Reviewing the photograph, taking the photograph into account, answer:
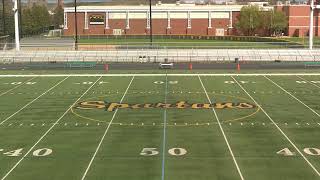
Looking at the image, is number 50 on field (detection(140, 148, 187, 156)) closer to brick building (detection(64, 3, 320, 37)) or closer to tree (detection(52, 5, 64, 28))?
brick building (detection(64, 3, 320, 37))

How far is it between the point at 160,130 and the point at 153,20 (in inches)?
3846

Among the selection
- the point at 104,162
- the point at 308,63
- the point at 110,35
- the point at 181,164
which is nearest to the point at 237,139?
the point at 181,164

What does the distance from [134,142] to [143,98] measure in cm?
1125

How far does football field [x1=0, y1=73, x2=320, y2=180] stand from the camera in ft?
58.0

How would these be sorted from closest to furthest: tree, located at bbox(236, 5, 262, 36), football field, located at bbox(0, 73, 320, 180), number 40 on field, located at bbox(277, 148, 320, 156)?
football field, located at bbox(0, 73, 320, 180)
number 40 on field, located at bbox(277, 148, 320, 156)
tree, located at bbox(236, 5, 262, 36)

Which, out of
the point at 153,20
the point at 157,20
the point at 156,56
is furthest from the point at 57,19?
the point at 156,56

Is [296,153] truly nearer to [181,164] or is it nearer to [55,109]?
[181,164]

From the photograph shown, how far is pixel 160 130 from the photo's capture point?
23.6 meters

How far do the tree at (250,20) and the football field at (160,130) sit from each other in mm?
71633

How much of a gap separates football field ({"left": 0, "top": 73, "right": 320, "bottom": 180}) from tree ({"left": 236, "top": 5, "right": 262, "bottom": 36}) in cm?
7163

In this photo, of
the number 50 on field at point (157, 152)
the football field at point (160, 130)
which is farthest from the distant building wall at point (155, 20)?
the number 50 on field at point (157, 152)

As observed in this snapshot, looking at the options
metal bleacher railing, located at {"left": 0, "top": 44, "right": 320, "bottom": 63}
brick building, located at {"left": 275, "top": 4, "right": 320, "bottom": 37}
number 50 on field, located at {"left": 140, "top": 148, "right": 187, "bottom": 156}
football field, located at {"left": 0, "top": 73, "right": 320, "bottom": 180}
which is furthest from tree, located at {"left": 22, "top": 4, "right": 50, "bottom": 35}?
number 50 on field, located at {"left": 140, "top": 148, "right": 187, "bottom": 156}

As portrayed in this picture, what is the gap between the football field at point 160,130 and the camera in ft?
58.0

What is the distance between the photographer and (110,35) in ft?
388
